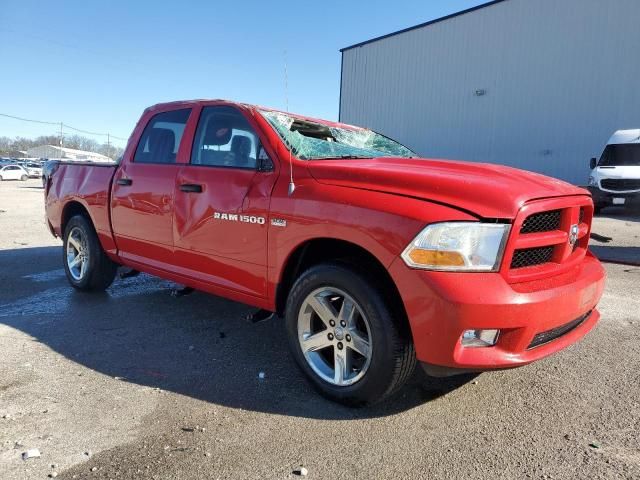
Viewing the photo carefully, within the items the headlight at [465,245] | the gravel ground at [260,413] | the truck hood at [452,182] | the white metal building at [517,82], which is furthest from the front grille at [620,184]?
the headlight at [465,245]

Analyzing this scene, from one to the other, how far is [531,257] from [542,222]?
0.21 metres

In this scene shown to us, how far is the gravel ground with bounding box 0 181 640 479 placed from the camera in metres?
2.29

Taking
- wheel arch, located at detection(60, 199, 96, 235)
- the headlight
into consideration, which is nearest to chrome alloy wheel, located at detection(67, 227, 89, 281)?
wheel arch, located at detection(60, 199, 96, 235)

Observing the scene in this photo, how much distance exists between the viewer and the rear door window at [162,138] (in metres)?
4.08

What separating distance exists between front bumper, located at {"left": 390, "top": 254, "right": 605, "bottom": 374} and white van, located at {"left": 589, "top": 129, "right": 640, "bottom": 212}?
13206mm

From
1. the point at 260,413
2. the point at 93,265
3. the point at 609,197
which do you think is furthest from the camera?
the point at 609,197

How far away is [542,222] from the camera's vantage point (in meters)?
2.69

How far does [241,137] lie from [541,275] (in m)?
2.18

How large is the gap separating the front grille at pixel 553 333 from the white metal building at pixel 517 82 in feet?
61.5

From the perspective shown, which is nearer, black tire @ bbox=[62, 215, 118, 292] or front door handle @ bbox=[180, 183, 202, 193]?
front door handle @ bbox=[180, 183, 202, 193]

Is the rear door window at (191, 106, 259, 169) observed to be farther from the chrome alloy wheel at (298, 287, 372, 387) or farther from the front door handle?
the chrome alloy wheel at (298, 287, 372, 387)

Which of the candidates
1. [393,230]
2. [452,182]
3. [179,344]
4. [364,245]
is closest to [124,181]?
[179,344]

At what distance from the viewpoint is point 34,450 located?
2361 mm

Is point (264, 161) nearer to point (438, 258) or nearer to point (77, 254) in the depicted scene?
point (438, 258)
